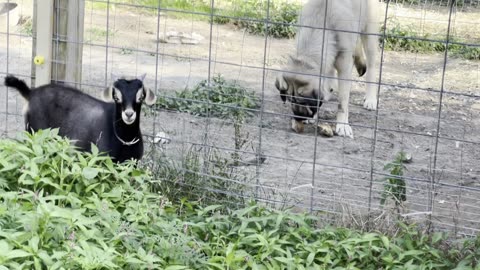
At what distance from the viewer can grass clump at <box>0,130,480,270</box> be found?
16.3 feet

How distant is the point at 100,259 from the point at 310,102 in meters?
4.48

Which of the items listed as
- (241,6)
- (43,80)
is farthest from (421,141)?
(43,80)

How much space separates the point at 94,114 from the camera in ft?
22.9

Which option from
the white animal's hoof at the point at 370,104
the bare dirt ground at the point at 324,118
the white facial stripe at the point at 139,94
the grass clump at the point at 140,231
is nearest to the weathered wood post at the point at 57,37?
the bare dirt ground at the point at 324,118

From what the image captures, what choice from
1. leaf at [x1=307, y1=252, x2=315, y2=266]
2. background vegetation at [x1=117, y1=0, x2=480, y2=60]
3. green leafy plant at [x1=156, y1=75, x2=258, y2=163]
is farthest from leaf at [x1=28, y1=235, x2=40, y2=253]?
background vegetation at [x1=117, y1=0, x2=480, y2=60]

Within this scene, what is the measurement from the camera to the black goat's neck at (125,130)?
668 cm

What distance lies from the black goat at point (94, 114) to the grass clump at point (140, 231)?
42cm

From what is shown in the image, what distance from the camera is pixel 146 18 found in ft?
43.1

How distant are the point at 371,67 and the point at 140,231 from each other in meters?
5.53

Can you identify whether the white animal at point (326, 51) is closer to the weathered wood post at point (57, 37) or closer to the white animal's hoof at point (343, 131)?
the white animal's hoof at point (343, 131)

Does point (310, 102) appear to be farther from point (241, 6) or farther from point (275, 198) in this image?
point (275, 198)

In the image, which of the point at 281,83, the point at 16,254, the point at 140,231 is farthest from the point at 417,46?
the point at 16,254

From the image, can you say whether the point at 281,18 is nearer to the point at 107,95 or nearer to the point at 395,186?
the point at 107,95

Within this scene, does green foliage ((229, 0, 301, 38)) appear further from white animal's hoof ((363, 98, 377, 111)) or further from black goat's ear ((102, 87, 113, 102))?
black goat's ear ((102, 87, 113, 102))
